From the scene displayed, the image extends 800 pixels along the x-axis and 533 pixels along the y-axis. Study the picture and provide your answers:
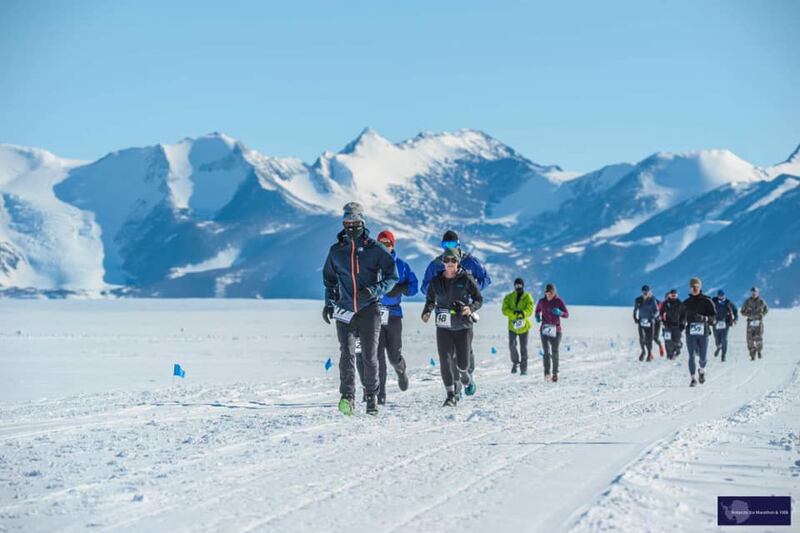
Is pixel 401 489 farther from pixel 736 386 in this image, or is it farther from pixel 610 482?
pixel 736 386

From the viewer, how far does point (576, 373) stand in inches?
682

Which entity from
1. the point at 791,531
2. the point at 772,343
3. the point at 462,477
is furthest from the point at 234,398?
the point at 772,343

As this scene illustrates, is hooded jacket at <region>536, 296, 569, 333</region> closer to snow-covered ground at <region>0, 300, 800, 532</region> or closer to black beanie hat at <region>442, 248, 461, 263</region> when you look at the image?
snow-covered ground at <region>0, 300, 800, 532</region>

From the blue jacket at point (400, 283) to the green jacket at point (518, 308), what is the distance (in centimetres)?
581

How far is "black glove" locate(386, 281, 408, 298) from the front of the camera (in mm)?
9891

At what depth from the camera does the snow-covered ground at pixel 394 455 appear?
17.0ft

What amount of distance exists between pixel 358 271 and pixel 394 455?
2.92 metres

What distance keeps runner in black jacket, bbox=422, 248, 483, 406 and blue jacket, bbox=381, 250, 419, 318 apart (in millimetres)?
347

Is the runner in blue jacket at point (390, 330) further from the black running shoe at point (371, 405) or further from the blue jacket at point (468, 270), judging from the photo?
the black running shoe at point (371, 405)

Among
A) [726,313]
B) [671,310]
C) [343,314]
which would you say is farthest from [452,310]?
[726,313]

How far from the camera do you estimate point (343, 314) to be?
9.52m

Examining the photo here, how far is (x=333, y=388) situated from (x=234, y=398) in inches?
80.0

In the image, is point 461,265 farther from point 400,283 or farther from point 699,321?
point 699,321

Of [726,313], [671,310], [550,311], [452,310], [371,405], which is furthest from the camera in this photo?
[726,313]
